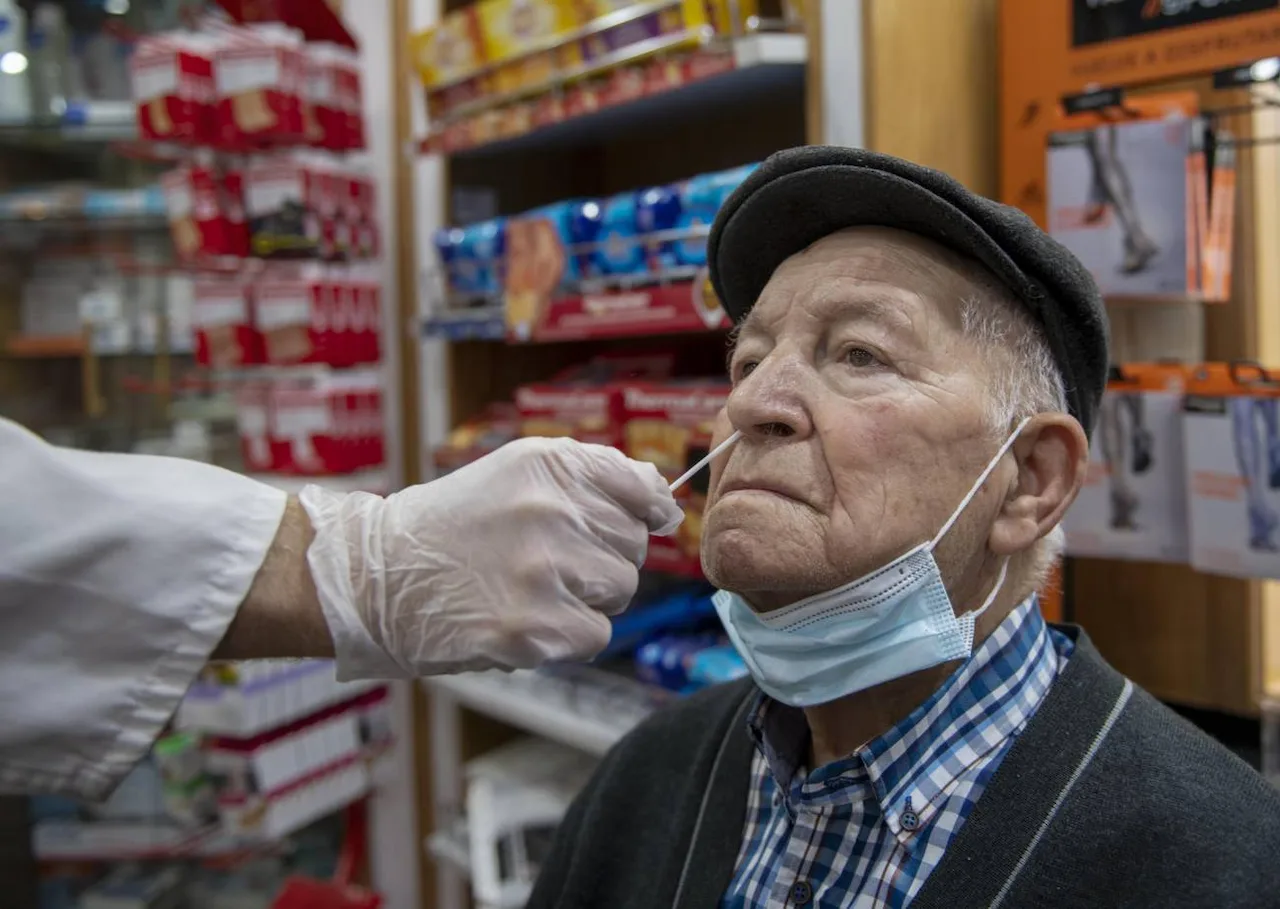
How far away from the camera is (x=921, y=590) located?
42.2 inches

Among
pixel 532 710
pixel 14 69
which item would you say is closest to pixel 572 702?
pixel 532 710

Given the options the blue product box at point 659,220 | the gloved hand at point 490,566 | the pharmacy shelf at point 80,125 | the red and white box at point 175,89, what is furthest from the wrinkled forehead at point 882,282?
the pharmacy shelf at point 80,125

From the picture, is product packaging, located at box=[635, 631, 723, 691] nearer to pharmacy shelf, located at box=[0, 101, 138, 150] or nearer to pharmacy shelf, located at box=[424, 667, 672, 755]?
pharmacy shelf, located at box=[424, 667, 672, 755]

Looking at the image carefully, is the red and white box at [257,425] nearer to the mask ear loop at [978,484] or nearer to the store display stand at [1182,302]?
the store display stand at [1182,302]

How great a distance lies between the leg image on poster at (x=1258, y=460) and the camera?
1.46 m

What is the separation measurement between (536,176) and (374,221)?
1.66ft

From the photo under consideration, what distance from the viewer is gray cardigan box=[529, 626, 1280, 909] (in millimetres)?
921

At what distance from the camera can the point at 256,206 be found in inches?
106

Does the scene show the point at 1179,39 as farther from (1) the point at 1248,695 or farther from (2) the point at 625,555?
(2) the point at 625,555

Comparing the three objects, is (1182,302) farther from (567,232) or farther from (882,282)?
(567,232)

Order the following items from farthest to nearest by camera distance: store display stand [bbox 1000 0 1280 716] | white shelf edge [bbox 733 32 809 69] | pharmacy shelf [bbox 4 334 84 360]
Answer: pharmacy shelf [bbox 4 334 84 360]
white shelf edge [bbox 733 32 809 69]
store display stand [bbox 1000 0 1280 716]

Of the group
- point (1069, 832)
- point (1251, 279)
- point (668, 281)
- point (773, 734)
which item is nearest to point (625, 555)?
point (773, 734)

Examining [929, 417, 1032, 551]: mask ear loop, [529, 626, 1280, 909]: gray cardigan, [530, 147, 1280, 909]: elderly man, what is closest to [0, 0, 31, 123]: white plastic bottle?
[530, 147, 1280, 909]: elderly man

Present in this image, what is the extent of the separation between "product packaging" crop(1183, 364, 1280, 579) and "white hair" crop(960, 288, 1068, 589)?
0.51 m
